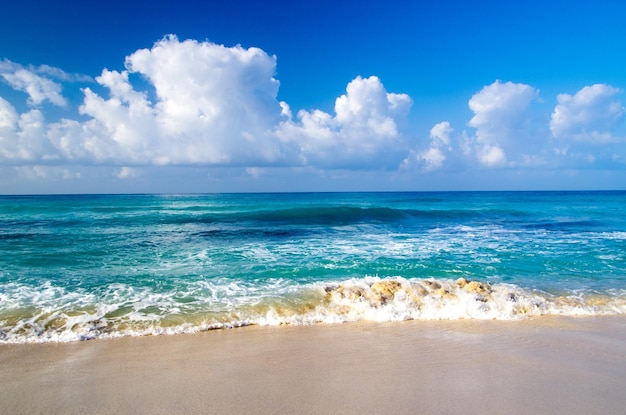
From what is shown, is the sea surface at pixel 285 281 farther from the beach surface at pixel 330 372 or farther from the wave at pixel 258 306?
the beach surface at pixel 330 372

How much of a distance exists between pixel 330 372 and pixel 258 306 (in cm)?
310

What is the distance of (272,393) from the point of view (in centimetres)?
416

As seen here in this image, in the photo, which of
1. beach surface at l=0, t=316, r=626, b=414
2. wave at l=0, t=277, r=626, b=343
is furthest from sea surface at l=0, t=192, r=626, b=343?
beach surface at l=0, t=316, r=626, b=414

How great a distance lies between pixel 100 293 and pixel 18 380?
158 inches

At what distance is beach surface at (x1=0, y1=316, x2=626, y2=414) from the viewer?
3.93 m

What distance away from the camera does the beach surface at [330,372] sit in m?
3.93

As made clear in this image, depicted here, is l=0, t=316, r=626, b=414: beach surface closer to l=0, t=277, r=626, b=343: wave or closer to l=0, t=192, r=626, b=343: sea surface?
l=0, t=277, r=626, b=343: wave

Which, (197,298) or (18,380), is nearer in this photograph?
(18,380)

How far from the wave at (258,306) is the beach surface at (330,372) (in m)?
0.48

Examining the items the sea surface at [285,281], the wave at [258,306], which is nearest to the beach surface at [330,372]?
the wave at [258,306]

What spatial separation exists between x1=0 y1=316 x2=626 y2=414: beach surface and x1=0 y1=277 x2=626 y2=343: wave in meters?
0.48

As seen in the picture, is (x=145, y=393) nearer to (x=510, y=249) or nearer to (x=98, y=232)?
(x=510, y=249)

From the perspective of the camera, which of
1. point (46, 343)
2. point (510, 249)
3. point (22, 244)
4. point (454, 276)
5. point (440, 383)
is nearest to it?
point (440, 383)

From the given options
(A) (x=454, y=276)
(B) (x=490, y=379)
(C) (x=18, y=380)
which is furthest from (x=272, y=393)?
(A) (x=454, y=276)
